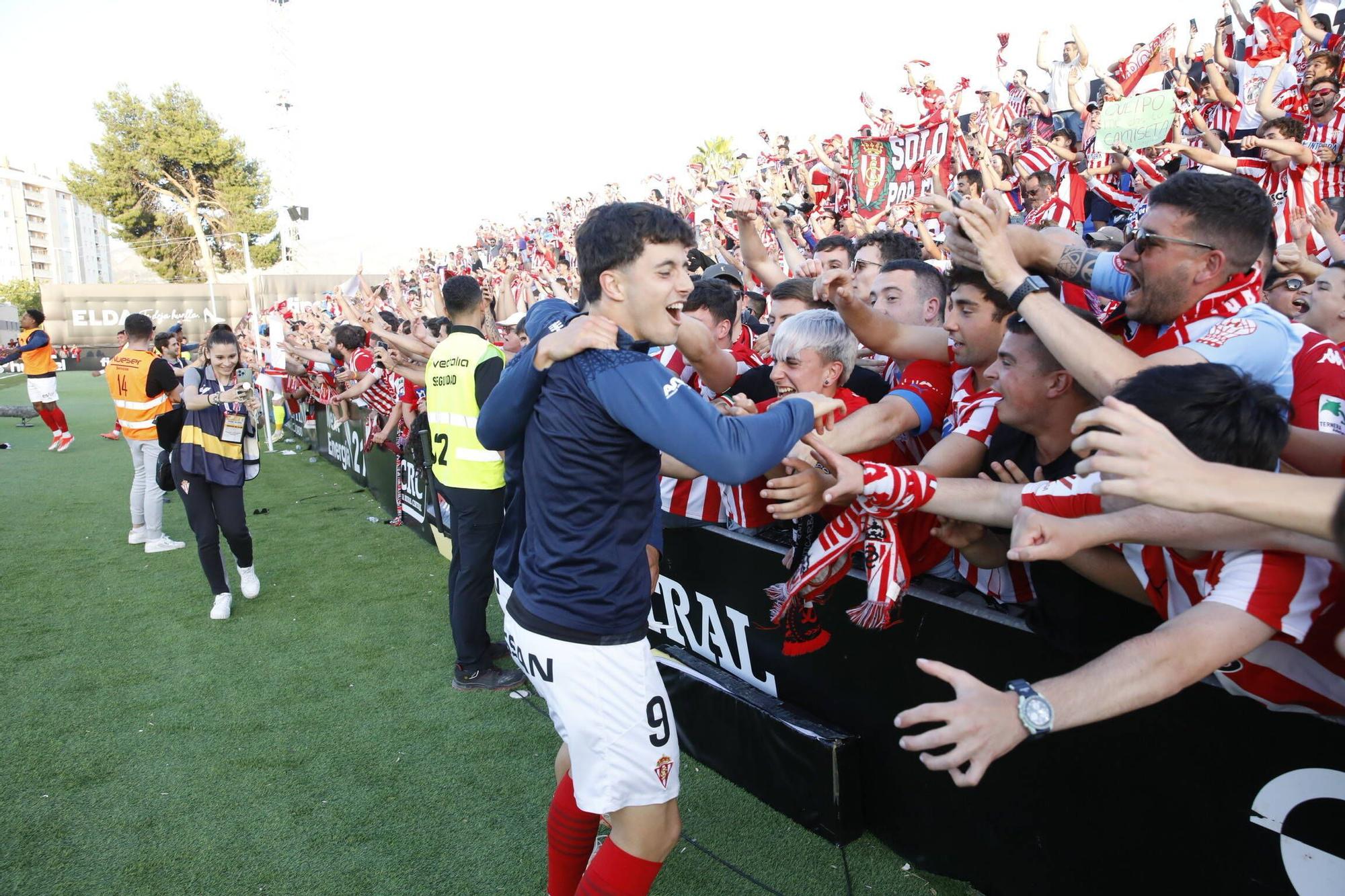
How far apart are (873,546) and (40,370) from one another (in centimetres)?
1570

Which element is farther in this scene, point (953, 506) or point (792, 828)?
point (792, 828)

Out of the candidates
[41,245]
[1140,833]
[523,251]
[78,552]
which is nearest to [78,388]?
[523,251]

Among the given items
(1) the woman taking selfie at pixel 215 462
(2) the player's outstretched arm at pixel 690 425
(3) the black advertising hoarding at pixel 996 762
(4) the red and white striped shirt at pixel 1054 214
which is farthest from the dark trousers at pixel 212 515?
(4) the red and white striped shirt at pixel 1054 214

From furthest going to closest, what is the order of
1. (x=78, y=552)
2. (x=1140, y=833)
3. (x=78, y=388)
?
(x=78, y=388) < (x=78, y=552) < (x=1140, y=833)

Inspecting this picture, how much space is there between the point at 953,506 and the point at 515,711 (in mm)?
3017

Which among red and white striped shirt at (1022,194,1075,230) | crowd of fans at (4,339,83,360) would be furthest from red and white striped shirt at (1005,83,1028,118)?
crowd of fans at (4,339,83,360)

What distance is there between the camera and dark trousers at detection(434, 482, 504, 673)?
4820 millimetres

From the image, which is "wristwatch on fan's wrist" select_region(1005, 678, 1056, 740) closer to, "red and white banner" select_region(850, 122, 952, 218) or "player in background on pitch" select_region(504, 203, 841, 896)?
"player in background on pitch" select_region(504, 203, 841, 896)

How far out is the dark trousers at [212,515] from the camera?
592cm

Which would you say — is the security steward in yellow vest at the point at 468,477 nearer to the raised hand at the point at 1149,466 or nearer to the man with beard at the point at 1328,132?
the raised hand at the point at 1149,466

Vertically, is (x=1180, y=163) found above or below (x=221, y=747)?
above

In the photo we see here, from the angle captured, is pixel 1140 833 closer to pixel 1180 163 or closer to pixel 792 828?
pixel 792 828

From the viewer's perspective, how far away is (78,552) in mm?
7812

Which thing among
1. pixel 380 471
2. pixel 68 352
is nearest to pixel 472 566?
pixel 380 471
